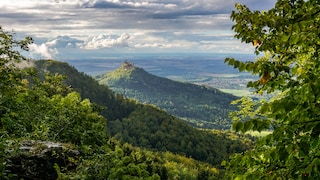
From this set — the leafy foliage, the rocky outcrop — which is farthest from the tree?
the rocky outcrop

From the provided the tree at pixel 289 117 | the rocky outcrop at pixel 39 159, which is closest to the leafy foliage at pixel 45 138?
the rocky outcrop at pixel 39 159

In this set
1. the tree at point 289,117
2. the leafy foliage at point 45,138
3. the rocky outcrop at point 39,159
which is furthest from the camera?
the rocky outcrop at point 39,159

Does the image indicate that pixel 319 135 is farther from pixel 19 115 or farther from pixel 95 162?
pixel 19 115

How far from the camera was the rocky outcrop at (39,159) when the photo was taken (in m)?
17.0

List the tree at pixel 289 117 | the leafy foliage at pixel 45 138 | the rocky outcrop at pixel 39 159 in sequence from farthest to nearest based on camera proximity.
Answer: the rocky outcrop at pixel 39 159 → the leafy foliage at pixel 45 138 → the tree at pixel 289 117

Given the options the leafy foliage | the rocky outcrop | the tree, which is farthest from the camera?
the rocky outcrop

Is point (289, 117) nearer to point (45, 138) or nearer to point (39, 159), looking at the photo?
A: point (39, 159)

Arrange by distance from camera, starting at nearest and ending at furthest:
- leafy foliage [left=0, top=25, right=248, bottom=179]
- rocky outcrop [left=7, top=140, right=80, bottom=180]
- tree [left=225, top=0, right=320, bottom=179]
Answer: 1. tree [left=225, top=0, right=320, bottom=179]
2. leafy foliage [left=0, top=25, right=248, bottom=179]
3. rocky outcrop [left=7, top=140, right=80, bottom=180]

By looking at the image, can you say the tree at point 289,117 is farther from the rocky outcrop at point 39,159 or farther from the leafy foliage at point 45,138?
the rocky outcrop at point 39,159

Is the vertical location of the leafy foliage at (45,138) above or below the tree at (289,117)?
below

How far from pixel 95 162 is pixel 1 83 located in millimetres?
7378

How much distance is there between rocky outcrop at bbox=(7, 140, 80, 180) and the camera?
17.0m

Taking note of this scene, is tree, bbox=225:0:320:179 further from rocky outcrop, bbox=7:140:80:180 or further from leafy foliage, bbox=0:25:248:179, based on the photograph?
rocky outcrop, bbox=7:140:80:180

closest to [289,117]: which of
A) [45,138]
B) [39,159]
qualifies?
[39,159]
